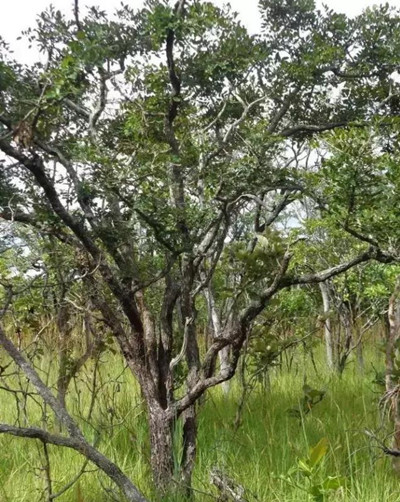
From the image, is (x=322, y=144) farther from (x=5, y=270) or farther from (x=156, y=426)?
(x=5, y=270)

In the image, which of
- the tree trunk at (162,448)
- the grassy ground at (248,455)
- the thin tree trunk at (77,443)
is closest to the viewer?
the thin tree trunk at (77,443)

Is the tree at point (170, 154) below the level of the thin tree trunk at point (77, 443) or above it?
above

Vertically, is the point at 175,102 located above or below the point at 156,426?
above

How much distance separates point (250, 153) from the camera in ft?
13.7

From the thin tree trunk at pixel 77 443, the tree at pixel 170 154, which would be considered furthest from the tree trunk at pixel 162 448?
the thin tree trunk at pixel 77 443

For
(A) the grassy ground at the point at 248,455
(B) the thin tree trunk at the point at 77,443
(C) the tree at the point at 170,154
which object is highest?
(C) the tree at the point at 170,154

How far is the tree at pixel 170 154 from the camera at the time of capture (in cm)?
319

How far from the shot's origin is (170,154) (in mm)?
3754

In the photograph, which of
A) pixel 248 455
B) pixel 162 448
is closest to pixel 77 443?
pixel 162 448

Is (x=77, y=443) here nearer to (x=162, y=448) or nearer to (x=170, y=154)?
(x=162, y=448)

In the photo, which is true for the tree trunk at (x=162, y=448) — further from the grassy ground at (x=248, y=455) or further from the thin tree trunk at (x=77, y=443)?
the thin tree trunk at (x=77, y=443)

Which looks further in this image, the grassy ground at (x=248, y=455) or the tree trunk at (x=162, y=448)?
the tree trunk at (x=162, y=448)

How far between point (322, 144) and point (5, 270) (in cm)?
392

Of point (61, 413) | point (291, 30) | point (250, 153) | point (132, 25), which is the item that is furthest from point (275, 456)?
point (291, 30)
